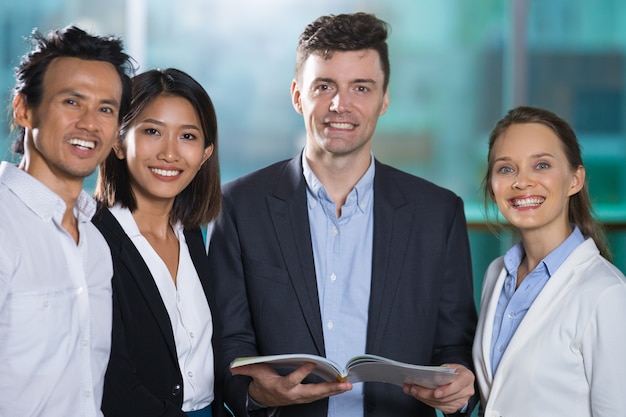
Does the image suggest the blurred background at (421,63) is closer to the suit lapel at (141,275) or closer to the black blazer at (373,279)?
the black blazer at (373,279)

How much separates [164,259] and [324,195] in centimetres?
51

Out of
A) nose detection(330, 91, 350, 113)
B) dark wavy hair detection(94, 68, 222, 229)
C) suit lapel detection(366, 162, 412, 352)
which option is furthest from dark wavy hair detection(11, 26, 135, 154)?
suit lapel detection(366, 162, 412, 352)

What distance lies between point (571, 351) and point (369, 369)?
463 millimetres

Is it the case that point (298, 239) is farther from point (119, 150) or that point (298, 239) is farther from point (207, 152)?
point (119, 150)

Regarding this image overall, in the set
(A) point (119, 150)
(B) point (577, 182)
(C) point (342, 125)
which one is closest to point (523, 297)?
(B) point (577, 182)

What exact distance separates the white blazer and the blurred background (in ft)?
9.61

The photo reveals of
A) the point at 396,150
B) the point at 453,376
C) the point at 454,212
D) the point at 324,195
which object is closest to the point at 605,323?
the point at 453,376

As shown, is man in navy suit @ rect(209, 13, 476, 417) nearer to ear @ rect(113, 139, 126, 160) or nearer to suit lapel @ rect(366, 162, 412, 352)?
suit lapel @ rect(366, 162, 412, 352)

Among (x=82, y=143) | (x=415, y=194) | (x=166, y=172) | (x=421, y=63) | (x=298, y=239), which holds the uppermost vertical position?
(x=421, y=63)

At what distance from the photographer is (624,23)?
16.7 feet

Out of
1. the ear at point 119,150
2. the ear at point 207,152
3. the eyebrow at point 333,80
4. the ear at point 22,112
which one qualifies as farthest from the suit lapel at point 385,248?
the ear at point 22,112

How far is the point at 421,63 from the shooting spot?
517cm

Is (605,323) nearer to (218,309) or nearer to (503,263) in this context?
(503,263)

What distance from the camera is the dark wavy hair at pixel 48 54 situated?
6.12ft
